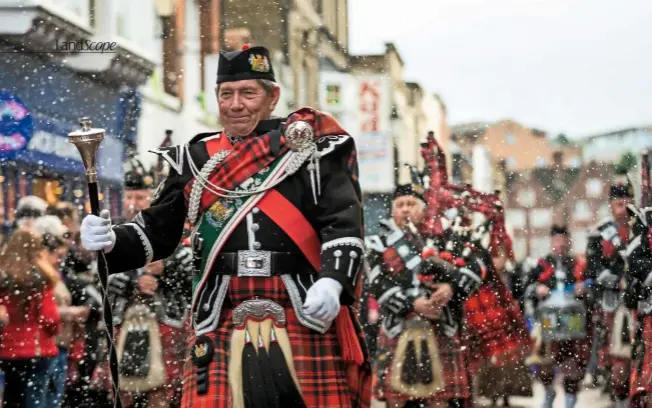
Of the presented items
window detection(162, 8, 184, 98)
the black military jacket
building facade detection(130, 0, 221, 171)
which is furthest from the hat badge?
window detection(162, 8, 184, 98)

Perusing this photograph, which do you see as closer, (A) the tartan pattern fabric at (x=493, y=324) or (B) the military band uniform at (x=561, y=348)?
(A) the tartan pattern fabric at (x=493, y=324)

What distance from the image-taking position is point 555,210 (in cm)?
1316

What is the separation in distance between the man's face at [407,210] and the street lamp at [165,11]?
22.8 feet

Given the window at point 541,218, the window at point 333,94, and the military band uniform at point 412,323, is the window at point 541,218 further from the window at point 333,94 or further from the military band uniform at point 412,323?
the military band uniform at point 412,323

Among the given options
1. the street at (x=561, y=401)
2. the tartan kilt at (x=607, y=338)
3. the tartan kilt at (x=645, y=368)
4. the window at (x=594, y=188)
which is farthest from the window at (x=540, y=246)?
the tartan kilt at (x=645, y=368)

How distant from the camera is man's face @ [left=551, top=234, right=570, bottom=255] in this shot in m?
12.3

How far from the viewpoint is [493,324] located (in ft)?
34.4

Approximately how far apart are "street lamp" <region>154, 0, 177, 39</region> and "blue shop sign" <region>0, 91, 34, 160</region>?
3.30m

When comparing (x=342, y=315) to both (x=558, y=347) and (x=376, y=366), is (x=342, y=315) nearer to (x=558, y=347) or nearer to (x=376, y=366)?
(x=376, y=366)

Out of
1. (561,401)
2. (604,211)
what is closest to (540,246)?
(604,211)

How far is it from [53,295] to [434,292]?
2333mm

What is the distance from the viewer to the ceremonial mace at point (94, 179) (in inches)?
178

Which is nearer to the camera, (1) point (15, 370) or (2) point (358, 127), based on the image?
(1) point (15, 370)

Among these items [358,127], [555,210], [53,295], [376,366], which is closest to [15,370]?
[53,295]
